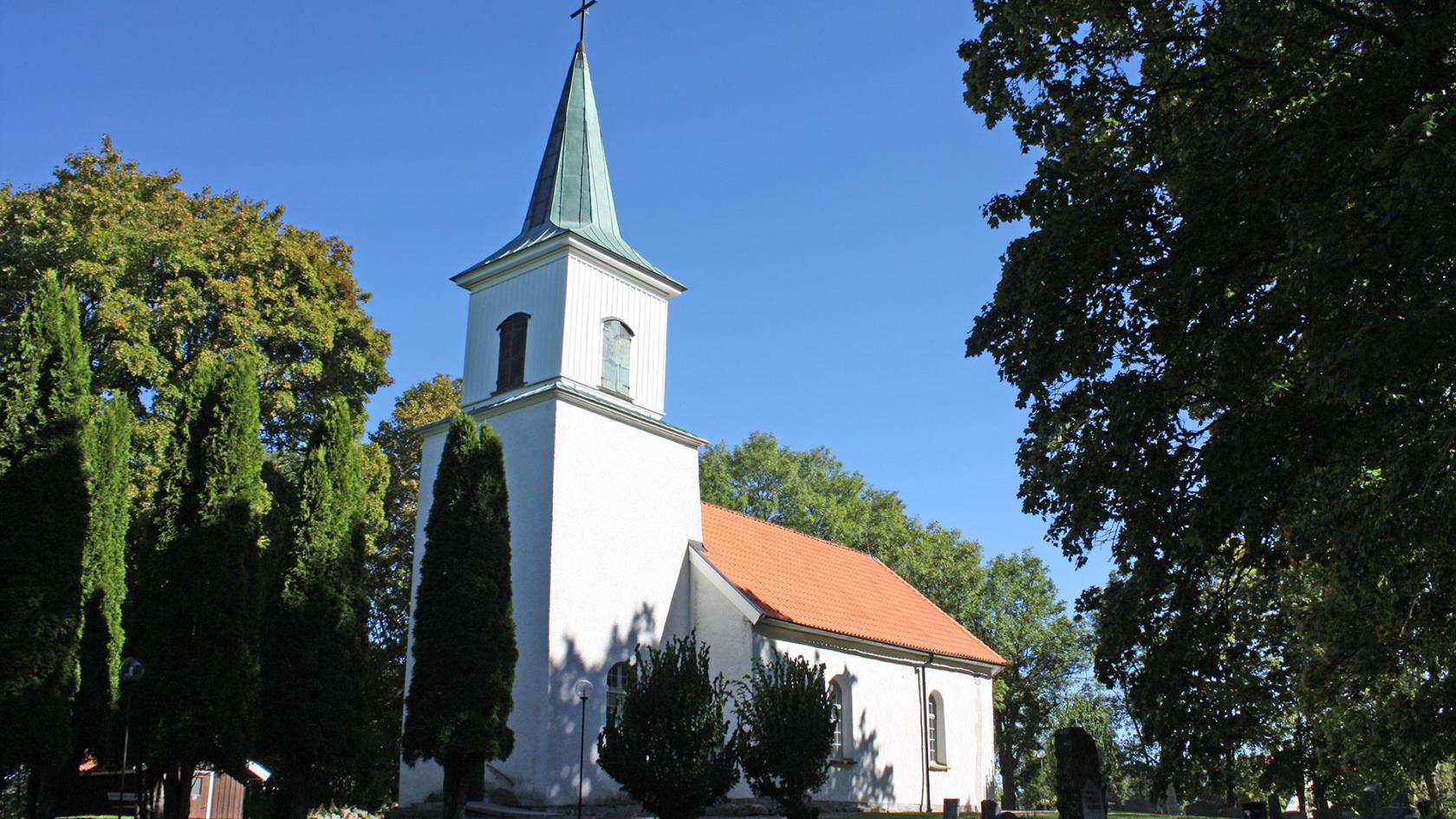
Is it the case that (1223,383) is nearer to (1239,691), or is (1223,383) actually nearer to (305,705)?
(1239,691)

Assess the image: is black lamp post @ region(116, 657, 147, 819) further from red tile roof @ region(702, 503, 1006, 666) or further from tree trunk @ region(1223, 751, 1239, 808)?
tree trunk @ region(1223, 751, 1239, 808)

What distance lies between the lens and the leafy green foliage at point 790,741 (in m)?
17.9

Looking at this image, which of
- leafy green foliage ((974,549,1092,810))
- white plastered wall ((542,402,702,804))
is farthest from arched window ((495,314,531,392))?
leafy green foliage ((974,549,1092,810))

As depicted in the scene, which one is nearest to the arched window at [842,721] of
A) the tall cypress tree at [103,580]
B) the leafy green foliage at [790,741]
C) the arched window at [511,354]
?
the leafy green foliage at [790,741]

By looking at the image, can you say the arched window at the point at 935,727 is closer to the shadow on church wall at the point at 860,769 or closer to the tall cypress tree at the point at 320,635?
the shadow on church wall at the point at 860,769

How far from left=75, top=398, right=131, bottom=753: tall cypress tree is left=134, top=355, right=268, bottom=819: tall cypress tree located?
2.39ft

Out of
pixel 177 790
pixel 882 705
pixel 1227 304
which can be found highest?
pixel 1227 304

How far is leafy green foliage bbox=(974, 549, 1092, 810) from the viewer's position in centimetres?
4178

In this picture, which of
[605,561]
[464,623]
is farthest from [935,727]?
[464,623]

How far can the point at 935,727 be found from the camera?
29688mm

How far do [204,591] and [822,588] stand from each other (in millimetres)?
16274

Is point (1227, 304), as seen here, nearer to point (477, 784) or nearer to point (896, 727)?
point (477, 784)

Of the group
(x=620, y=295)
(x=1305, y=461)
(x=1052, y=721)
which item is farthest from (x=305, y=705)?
(x=1052, y=721)

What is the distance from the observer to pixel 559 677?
20.9 m
